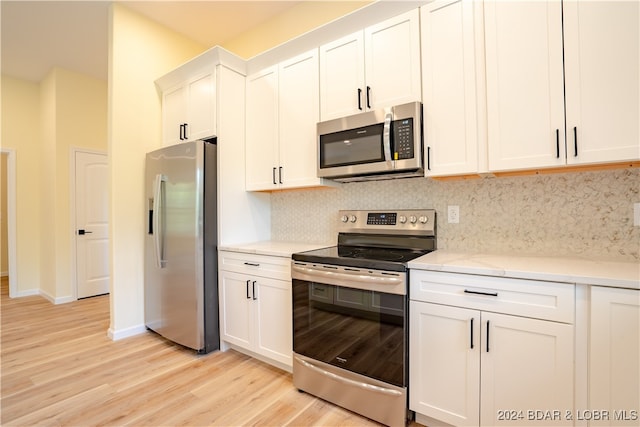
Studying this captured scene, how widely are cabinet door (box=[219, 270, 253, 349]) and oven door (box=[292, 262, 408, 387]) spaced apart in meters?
0.55

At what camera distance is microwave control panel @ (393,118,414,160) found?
6.07 feet

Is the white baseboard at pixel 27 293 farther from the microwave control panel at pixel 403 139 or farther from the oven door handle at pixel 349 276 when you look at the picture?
the microwave control panel at pixel 403 139

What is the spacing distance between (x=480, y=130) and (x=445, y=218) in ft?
2.05

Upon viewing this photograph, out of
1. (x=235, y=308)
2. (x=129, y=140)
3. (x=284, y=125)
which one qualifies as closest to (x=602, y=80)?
(x=284, y=125)

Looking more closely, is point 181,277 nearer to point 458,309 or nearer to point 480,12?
point 458,309

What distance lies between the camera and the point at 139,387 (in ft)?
6.78

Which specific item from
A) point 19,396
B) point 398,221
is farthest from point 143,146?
point 398,221

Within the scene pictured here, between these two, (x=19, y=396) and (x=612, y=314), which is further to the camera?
(x=19, y=396)

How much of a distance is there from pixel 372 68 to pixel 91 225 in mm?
4445

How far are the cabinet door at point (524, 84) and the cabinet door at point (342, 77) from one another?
0.78 metres

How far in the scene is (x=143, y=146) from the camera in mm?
3051

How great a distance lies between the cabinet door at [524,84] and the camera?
149 centimetres

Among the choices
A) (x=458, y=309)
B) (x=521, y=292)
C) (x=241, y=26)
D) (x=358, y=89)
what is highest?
(x=241, y=26)

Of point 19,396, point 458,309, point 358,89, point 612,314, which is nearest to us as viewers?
point 612,314
